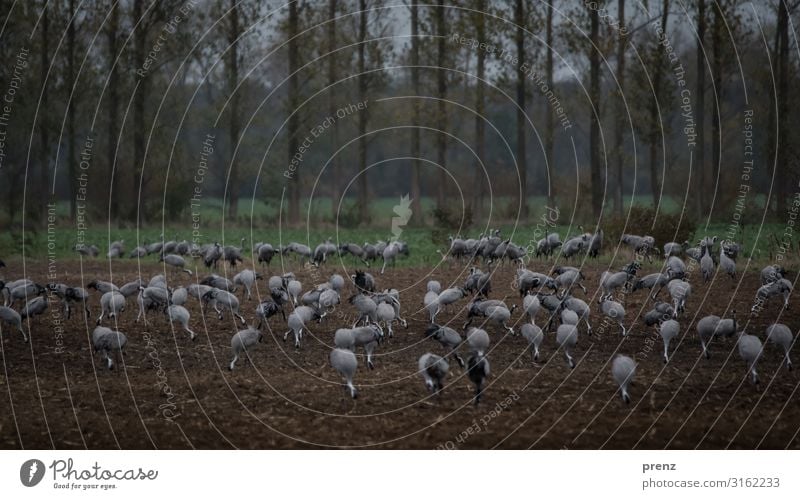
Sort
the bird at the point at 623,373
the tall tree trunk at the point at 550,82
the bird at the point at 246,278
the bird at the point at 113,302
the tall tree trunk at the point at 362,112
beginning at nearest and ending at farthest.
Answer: the bird at the point at 623,373
the bird at the point at 113,302
the bird at the point at 246,278
the tall tree trunk at the point at 550,82
the tall tree trunk at the point at 362,112

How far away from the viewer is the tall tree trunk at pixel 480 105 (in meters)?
18.9

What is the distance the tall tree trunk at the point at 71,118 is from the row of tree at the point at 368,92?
6 centimetres

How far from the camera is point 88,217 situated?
66.4ft

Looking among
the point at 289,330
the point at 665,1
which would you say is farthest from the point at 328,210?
the point at 289,330

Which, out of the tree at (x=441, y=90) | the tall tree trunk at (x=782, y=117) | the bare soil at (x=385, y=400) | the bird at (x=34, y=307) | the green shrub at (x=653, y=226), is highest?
the tree at (x=441, y=90)

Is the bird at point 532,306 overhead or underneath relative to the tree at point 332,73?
underneath

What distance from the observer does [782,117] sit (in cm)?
1237

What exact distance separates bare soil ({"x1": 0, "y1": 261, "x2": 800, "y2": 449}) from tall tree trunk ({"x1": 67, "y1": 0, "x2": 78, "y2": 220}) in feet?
20.9

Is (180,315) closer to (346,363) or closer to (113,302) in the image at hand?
(113,302)

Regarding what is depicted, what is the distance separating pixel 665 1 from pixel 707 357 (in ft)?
26.9

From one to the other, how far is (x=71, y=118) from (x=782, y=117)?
13.0 meters

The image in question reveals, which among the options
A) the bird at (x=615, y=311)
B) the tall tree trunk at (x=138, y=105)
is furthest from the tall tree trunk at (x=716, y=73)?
the tall tree trunk at (x=138, y=105)

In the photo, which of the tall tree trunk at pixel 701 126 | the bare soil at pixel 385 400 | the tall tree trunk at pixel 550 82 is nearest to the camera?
the bare soil at pixel 385 400

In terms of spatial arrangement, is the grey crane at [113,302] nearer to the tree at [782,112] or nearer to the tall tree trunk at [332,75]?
the tall tree trunk at [332,75]
